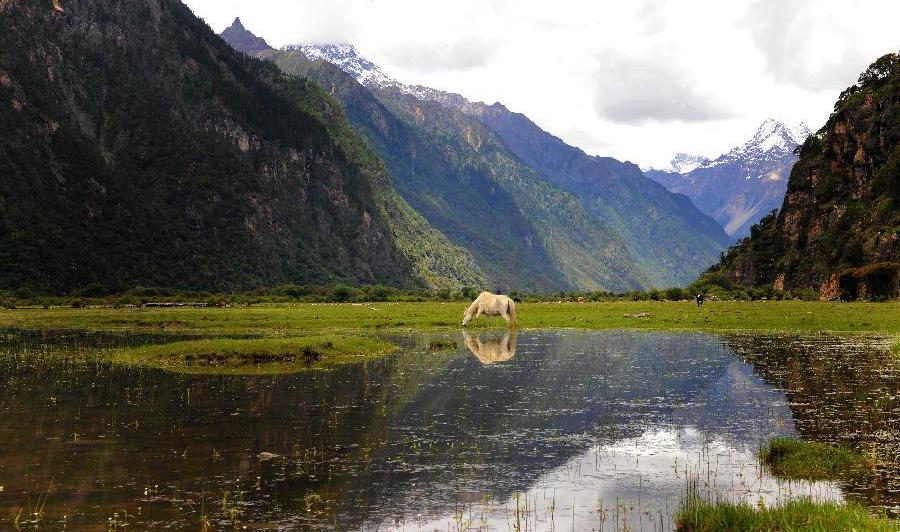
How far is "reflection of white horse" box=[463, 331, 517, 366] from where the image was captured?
149 ft

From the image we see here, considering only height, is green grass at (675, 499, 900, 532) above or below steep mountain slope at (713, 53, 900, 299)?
below

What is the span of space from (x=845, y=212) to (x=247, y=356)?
111m

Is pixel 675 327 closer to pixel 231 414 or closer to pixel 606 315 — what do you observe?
pixel 606 315

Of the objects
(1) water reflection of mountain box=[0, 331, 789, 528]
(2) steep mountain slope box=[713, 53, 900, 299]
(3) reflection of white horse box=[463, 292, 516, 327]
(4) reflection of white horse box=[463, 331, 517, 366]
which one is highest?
(2) steep mountain slope box=[713, 53, 900, 299]

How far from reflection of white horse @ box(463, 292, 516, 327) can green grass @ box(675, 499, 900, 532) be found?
5535 cm

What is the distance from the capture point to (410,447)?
22.9 meters

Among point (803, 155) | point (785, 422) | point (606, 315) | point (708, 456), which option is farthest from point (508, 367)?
point (803, 155)

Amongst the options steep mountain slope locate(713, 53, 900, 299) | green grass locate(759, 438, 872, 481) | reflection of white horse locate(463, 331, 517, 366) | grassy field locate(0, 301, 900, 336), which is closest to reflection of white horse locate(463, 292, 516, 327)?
grassy field locate(0, 301, 900, 336)

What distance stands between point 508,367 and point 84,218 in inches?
6560

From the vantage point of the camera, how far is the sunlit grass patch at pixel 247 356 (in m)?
41.3

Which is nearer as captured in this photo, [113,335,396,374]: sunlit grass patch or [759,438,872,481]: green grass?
[759,438,872,481]: green grass

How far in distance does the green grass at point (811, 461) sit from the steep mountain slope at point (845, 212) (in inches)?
3467

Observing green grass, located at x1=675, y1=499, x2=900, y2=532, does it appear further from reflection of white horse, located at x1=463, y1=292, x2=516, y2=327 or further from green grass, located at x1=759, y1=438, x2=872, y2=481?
reflection of white horse, located at x1=463, y1=292, x2=516, y2=327

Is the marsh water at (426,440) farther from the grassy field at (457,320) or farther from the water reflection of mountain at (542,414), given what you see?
the grassy field at (457,320)
